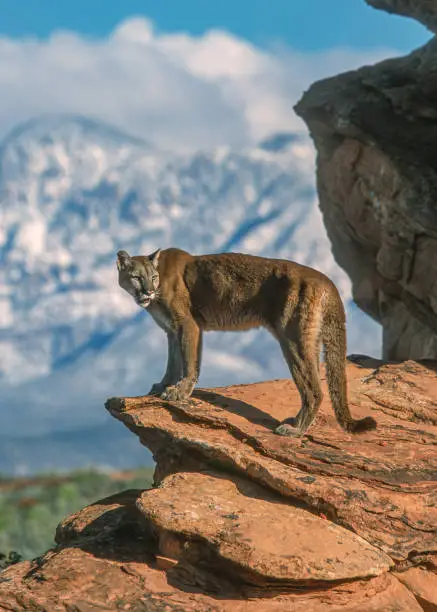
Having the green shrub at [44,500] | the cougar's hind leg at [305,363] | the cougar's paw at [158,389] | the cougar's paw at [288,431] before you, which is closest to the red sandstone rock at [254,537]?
the cougar's paw at [288,431]

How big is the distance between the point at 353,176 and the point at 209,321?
8.10m

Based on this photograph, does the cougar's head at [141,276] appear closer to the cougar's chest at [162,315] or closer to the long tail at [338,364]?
the cougar's chest at [162,315]

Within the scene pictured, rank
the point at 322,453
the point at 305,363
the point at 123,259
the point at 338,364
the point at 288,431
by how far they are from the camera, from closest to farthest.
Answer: the point at 322,453 → the point at 288,431 → the point at 305,363 → the point at 338,364 → the point at 123,259

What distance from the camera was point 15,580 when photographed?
1066 cm

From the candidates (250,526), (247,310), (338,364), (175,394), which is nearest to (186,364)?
(175,394)

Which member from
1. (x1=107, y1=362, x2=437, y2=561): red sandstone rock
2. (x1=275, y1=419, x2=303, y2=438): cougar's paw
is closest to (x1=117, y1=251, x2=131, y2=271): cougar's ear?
(x1=107, y1=362, x2=437, y2=561): red sandstone rock

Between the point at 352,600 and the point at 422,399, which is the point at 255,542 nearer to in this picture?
the point at 352,600

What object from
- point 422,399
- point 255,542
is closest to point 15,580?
point 255,542

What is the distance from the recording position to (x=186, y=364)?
41.5ft

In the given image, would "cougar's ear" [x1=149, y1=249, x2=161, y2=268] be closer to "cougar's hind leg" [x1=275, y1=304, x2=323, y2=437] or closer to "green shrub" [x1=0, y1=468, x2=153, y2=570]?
"cougar's hind leg" [x1=275, y1=304, x2=323, y2=437]

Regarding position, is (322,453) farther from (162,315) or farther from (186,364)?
(162,315)

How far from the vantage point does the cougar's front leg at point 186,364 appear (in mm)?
12633

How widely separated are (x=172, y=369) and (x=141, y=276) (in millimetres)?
1469

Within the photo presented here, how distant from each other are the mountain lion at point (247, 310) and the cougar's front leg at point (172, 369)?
15 mm
